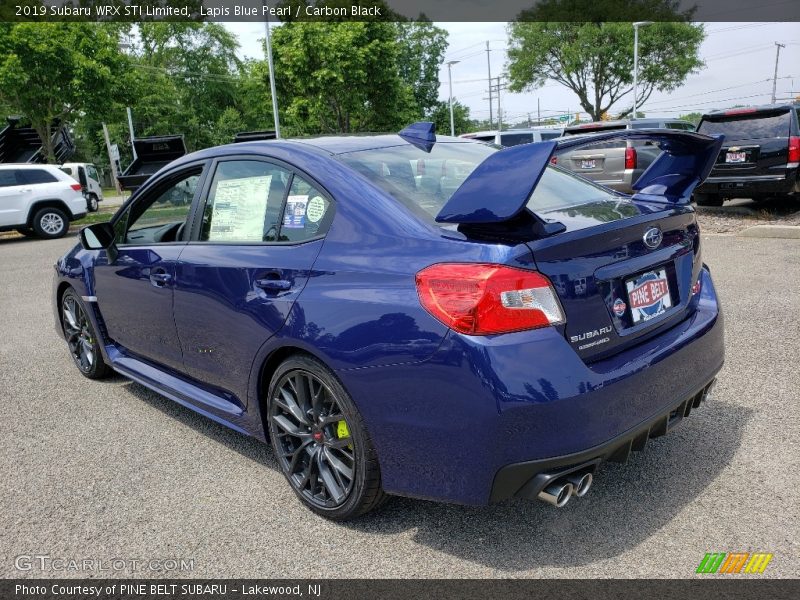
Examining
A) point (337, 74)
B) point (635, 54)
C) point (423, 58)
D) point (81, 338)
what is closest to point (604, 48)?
point (635, 54)

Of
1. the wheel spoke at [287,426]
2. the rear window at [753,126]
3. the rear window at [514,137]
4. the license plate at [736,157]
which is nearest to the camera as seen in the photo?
the wheel spoke at [287,426]

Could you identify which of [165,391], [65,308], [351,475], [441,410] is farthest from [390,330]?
[65,308]

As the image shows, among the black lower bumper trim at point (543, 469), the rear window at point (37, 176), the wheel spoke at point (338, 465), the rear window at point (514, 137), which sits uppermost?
the rear window at point (514, 137)

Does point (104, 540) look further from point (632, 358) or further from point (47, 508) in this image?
point (632, 358)

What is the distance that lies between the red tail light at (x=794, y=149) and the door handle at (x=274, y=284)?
1003 cm

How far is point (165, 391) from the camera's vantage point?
3.66 metres

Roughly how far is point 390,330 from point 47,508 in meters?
1.93

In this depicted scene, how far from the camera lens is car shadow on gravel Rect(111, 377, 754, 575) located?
8.13 ft

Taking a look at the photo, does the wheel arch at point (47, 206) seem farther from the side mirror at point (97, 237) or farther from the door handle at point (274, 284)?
the door handle at point (274, 284)

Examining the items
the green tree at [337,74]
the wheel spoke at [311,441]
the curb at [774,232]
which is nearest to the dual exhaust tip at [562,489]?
the wheel spoke at [311,441]

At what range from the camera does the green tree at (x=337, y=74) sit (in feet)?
99.9

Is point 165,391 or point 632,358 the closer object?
point 632,358

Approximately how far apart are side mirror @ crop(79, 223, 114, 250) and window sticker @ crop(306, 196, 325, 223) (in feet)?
5.89

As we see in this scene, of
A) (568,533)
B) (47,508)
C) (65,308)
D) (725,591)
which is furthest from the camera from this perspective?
(65,308)
